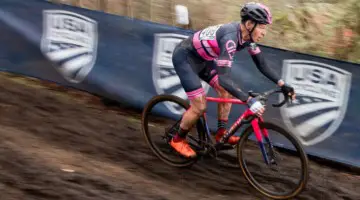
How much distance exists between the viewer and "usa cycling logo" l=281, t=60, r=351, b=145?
22.6 ft

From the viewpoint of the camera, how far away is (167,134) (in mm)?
6766

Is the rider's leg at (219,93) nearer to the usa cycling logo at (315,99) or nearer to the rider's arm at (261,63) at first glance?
the rider's arm at (261,63)

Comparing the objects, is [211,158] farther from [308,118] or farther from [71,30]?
[71,30]

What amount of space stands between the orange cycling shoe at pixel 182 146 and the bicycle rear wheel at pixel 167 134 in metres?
0.07

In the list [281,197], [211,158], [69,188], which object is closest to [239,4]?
[211,158]

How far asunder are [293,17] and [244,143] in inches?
140

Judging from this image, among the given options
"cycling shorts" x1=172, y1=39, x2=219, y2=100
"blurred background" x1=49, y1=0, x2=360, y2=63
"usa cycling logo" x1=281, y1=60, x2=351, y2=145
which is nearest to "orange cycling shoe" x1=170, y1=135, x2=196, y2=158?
"cycling shorts" x1=172, y1=39, x2=219, y2=100

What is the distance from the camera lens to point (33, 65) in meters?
8.99

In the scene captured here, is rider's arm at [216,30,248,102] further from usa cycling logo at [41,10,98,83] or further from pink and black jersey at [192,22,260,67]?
usa cycling logo at [41,10,98,83]

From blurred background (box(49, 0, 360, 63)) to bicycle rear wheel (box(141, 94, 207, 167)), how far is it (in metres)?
2.36

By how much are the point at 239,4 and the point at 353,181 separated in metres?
3.95

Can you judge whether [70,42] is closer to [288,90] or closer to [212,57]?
[212,57]

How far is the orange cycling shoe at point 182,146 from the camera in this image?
254 inches

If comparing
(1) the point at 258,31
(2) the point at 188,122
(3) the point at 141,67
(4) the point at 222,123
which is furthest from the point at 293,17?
(2) the point at 188,122
